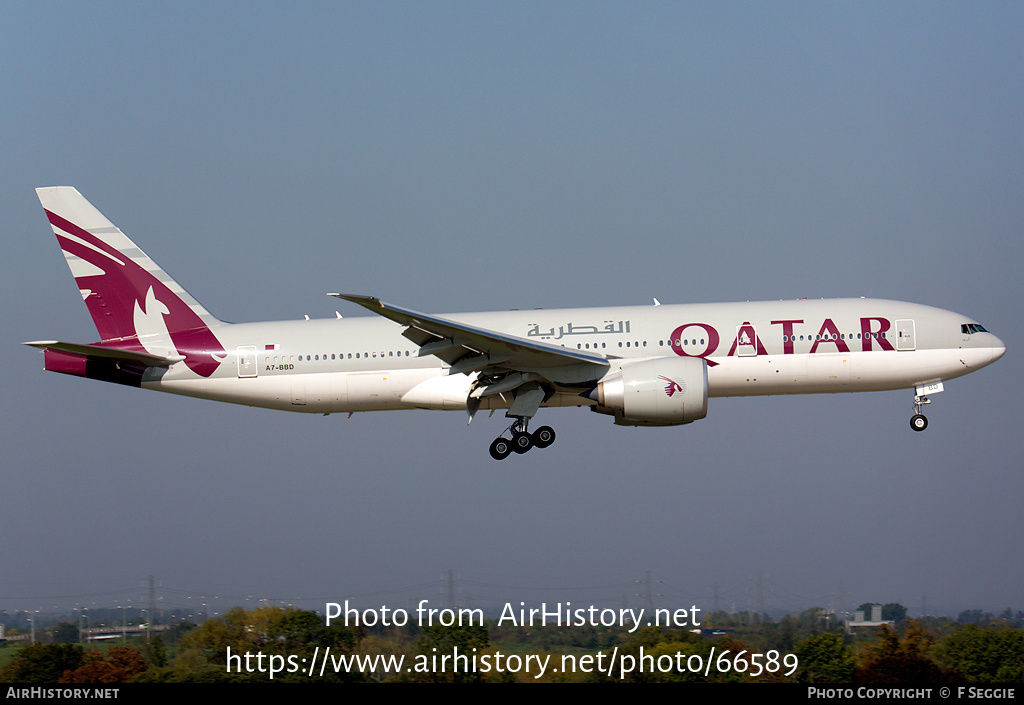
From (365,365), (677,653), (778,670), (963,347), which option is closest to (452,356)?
(365,365)

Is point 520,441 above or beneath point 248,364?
beneath

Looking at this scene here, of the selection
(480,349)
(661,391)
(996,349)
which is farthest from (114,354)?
(996,349)

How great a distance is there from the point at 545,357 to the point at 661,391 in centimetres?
339

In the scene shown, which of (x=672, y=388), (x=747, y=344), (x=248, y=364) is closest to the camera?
(x=672, y=388)

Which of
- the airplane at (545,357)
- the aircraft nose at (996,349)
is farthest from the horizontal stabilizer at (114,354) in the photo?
the aircraft nose at (996,349)

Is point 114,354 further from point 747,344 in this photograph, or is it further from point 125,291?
point 747,344

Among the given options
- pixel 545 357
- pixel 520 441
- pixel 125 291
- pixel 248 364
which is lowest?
pixel 520 441

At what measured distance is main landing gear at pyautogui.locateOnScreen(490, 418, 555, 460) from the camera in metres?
32.2

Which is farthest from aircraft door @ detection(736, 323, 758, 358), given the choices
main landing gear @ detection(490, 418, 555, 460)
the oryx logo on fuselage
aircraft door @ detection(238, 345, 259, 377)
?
aircraft door @ detection(238, 345, 259, 377)

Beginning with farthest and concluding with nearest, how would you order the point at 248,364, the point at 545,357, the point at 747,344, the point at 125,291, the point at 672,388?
the point at 125,291
the point at 248,364
the point at 747,344
the point at 545,357
the point at 672,388

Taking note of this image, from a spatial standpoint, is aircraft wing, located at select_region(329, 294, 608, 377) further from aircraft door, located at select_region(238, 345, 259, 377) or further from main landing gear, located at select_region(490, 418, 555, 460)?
aircraft door, located at select_region(238, 345, 259, 377)

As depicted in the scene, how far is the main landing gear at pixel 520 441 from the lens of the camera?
32219 mm

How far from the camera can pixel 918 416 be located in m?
32.7

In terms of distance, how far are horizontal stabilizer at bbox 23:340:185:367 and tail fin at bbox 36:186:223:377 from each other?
1.09 feet
